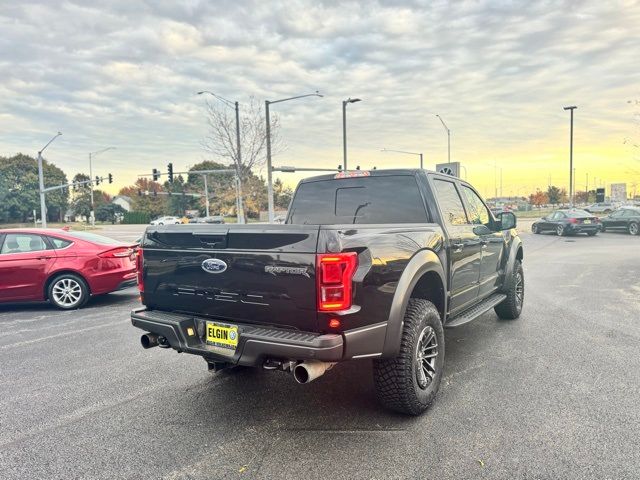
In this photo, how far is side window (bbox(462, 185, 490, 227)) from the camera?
5.37 meters

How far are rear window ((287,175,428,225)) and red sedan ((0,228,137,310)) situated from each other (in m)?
4.40

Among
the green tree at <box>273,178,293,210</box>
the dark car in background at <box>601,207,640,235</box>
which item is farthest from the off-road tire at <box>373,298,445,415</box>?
the green tree at <box>273,178,293,210</box>

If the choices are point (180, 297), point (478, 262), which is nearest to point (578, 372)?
point (478, 262)

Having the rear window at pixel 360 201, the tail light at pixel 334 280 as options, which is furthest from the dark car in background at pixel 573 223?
the tail light at pixel 334 280

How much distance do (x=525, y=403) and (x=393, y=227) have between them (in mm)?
1825

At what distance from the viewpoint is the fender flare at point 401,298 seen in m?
3.25

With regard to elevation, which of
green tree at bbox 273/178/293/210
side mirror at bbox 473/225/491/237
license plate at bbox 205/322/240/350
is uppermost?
green tree at bbox 273/178/293/210

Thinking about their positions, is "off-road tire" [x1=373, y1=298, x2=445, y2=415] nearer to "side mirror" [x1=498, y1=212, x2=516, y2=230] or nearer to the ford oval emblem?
the ford oval emblem

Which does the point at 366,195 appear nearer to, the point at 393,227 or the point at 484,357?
the point at 393,227

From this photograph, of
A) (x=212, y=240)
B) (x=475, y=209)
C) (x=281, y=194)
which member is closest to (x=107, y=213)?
(x=281, y=194)

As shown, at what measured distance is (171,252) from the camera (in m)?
3.69

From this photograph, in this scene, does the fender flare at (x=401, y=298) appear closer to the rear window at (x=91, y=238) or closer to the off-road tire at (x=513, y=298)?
the off-road tire at (x=513, y=298)

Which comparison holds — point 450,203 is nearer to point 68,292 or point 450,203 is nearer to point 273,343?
point 273,343

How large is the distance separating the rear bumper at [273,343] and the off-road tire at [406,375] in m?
0.30
